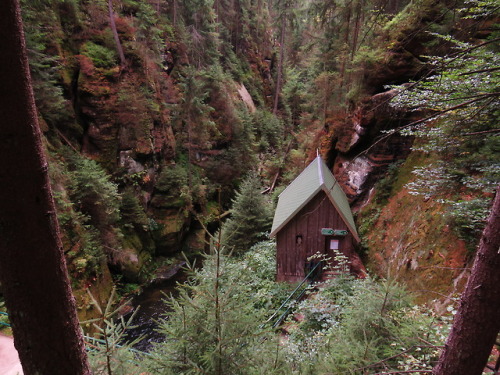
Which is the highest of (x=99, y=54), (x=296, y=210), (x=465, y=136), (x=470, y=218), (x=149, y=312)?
(x=99, y=54)

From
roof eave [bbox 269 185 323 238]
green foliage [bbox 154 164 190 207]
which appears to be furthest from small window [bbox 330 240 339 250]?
green foliage [bbox 154 164 190 207]

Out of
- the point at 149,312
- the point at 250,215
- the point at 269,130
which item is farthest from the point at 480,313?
the point at 269,130

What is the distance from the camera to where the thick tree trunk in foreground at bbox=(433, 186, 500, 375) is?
1851 mm

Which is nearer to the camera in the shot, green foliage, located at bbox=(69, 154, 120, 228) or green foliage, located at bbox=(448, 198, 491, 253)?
green foliage, located at bbox=(448, 198, 491, 253)

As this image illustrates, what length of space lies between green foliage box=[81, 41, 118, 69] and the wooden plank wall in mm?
13211

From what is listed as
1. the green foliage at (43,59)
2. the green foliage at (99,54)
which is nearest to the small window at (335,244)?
the green foliage at (43,59)

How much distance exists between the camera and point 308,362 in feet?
11.8

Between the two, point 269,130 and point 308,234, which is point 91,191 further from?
point 269,130

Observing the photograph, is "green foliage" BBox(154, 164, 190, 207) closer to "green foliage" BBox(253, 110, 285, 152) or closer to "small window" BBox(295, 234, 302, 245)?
"small window" BBox(295, 234, 302, 245)

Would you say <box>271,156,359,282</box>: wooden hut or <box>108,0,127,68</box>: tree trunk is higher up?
<box>108,0,127,68</box>: tree trunk

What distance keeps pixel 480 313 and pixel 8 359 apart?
8561 mm

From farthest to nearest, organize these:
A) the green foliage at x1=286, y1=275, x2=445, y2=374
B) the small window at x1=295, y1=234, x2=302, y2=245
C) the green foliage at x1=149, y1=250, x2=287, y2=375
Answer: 1. the small window at x1=295, y1=234, x2=302, y2=245
2. the green foliage at x1=286, y1=275, x2=445, y2=374
3. the green foliage at x1=149, y1=250, x2=287, y2=375

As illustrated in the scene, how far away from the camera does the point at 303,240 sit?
32.3 ft

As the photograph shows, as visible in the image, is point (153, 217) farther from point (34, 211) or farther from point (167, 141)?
point (34, 211)
